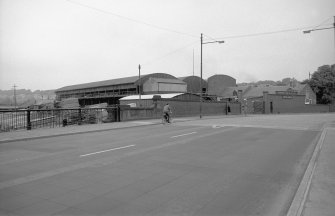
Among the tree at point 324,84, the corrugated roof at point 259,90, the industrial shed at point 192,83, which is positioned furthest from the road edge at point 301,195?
the tree at point 324,84

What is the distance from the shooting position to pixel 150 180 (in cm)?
701

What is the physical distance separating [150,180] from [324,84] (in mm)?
86028

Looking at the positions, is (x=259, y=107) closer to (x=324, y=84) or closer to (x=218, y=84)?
(x=218, y=84)

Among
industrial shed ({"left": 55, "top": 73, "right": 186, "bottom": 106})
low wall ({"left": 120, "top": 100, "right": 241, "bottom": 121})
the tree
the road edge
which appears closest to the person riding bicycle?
low wall ({"left": 120, "top": 100, "right": 241, "bottom": 121})

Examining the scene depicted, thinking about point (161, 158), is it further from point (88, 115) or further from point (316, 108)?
point (316, 108)

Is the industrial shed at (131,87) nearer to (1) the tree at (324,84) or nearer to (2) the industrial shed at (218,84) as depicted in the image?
(2) the industrial shed at (218,84)

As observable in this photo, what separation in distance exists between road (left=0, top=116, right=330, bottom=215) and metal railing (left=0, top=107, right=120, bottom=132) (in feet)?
31.8

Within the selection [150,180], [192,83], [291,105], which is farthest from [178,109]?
[291,105]

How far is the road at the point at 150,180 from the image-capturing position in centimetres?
524

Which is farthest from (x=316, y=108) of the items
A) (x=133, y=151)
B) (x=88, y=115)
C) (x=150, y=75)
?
(x=133, y=151)

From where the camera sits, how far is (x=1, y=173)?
303 inches

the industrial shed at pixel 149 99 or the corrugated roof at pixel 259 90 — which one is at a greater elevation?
the corrugated roof at pixel 259 90

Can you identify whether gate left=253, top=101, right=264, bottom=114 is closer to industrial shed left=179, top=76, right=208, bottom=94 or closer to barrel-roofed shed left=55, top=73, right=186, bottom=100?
industrial shed left=179, top=76, right=208, bottom=94

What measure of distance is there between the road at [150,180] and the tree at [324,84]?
7735cm
